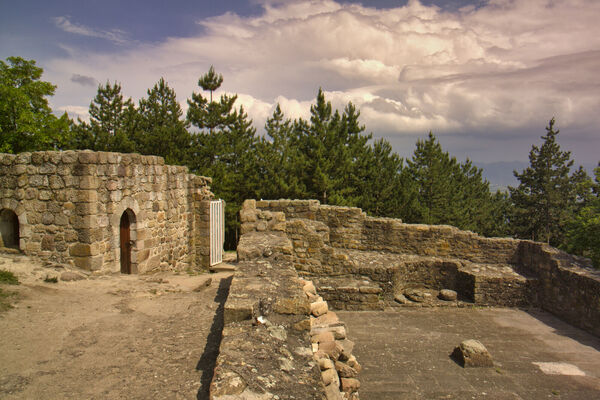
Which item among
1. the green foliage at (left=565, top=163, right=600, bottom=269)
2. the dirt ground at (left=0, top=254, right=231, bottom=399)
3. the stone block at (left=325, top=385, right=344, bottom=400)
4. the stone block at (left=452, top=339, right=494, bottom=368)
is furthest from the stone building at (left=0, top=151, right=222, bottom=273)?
the green foliage at (left=565, top=163, right=600, bottom=269)

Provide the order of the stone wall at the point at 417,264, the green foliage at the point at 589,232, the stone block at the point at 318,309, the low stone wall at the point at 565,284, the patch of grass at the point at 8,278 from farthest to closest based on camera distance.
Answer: the green foliage at the point at 589,232 → the stone wall at the point at 417,264 → the low stone wall at the point at 565,284 → the patch of grass at the point at 8,278 → the stone block at the point at 318,309

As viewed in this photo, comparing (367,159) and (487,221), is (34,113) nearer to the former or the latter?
(367,159)

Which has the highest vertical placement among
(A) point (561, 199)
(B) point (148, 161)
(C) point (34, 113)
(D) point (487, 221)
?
(C) point (34, 113)

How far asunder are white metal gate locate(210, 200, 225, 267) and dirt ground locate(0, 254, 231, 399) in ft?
14.0

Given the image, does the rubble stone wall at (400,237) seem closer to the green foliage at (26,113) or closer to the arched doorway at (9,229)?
the arched doorway at (9,229)

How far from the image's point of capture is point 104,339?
183 inches

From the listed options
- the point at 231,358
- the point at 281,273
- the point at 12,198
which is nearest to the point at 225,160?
the point at 12,198

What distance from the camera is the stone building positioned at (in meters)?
7.70

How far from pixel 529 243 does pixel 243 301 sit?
9875mm

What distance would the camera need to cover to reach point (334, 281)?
9227 millimetres

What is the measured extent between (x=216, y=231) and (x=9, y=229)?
17.1 ft

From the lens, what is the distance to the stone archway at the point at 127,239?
8859 mm

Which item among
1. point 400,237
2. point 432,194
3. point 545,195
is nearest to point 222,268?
point 400,237

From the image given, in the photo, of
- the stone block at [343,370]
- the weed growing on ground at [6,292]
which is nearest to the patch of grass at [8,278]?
the weed growing on ground at [6,292]
